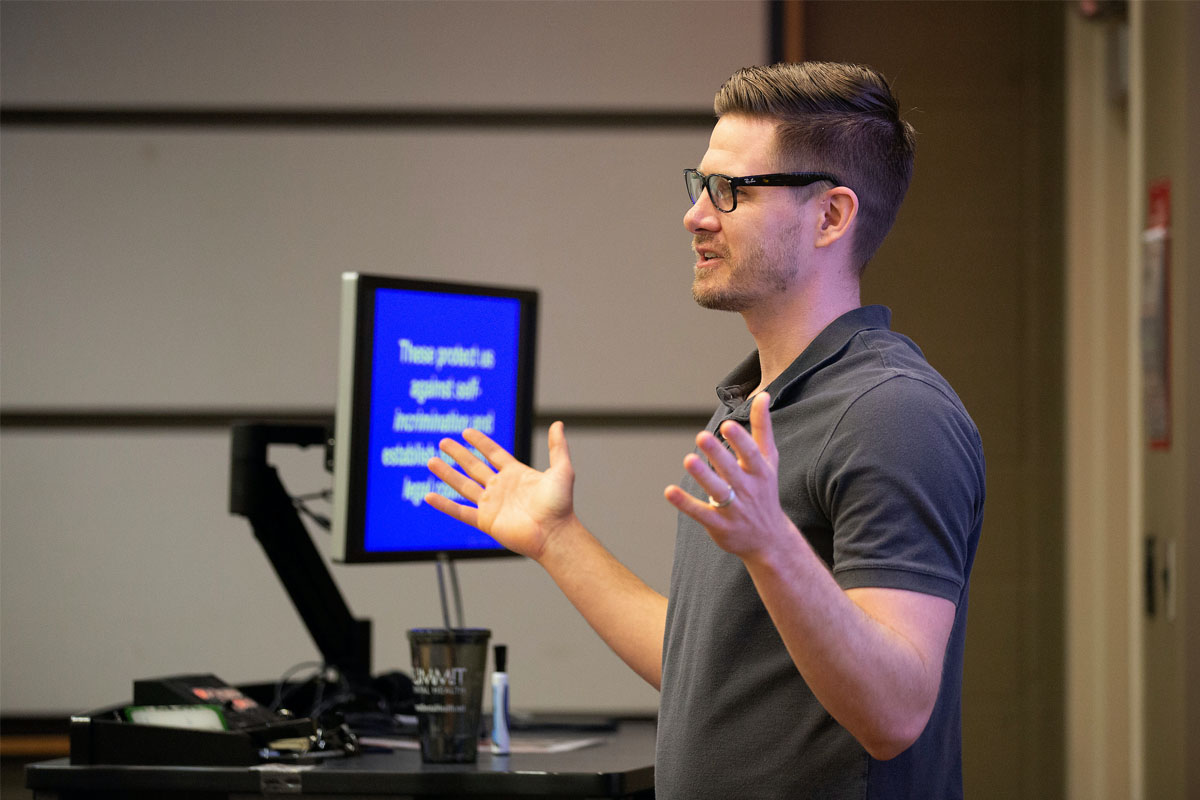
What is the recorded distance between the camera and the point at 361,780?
156 centimetres

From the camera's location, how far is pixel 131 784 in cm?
160

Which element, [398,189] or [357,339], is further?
[398,189]

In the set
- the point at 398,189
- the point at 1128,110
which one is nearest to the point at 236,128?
the point at 398,189

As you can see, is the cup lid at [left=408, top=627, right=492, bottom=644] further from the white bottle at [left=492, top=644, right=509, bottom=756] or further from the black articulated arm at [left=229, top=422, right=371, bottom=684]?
the black articulated arm at [left=229, top=422, right=371, bottom=684]

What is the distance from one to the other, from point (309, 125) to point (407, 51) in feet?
0.87

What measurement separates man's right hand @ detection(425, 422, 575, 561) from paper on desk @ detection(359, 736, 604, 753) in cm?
49

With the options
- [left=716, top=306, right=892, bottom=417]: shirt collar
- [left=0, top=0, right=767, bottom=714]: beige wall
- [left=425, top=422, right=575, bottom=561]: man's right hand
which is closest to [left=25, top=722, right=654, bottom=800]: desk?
[left=425, top=422, right=575, bottom=561]: man's right hand

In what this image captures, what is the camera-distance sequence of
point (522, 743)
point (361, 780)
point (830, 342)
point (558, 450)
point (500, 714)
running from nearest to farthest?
point (830, 342), point (558, 450), point (361, 780), point (500, 714), point (522, 743)

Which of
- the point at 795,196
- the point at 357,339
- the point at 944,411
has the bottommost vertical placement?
the point at 944,411

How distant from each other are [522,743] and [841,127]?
1.04m

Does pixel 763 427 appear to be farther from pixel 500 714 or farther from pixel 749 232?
pixel 500 714

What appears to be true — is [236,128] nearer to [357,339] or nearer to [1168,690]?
[357,339]

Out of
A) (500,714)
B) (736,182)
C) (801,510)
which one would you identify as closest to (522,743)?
(500,714)

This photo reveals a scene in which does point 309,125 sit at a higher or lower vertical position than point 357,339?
higher
